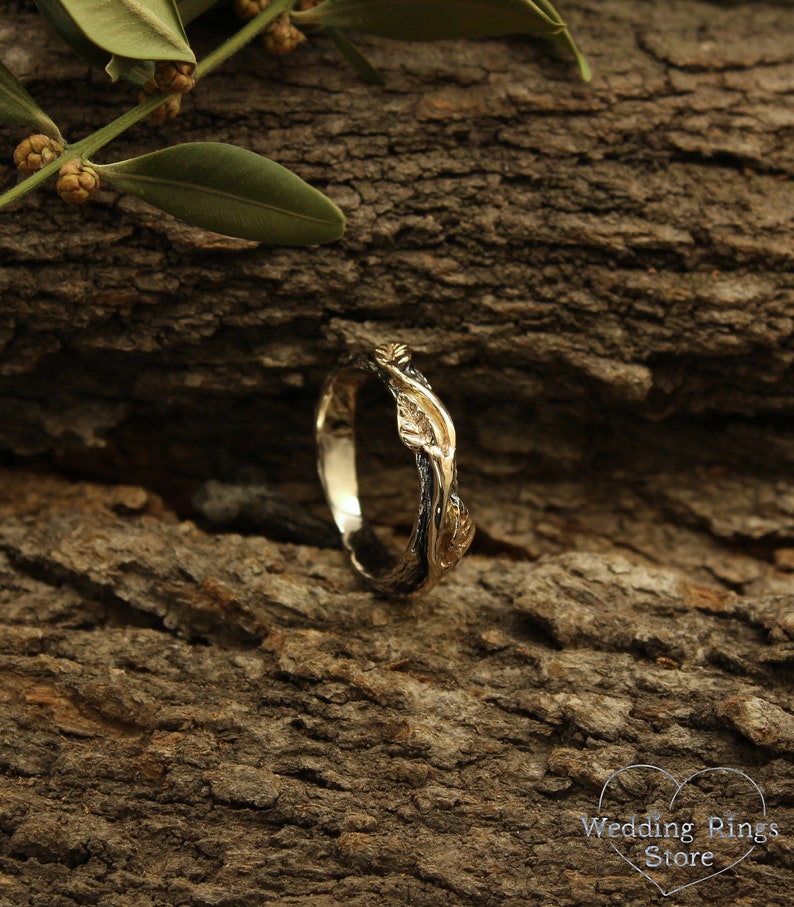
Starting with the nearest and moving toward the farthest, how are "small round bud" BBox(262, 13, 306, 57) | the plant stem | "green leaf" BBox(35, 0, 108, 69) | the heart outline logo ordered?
the heart outline logo
the plant stem
"green leaf" BBox(35, 0, 108, 69)
"small round bud" BBox(262, 13, 306, 57)

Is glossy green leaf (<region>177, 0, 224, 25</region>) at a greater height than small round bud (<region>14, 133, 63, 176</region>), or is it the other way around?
glossy green leaf (<region>177, 0, 224, 25</region>)

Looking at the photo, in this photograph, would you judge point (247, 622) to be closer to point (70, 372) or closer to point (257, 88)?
point (70, 372)

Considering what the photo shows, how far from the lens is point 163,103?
61.1 inches

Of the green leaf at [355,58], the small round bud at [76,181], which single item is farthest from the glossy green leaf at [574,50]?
the small round bud at [76,181]

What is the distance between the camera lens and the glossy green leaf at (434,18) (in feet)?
5.23

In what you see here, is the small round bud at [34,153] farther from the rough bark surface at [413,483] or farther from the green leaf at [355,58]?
the green leaf at [355,58]

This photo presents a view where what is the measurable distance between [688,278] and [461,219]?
458 mm

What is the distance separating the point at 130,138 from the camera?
5.49ft

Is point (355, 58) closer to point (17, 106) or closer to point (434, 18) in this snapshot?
point (434, 18)

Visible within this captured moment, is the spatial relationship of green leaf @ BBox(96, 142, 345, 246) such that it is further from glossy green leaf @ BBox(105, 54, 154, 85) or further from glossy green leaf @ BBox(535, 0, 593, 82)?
glossy green leaf @ BBox(535, 0, 593, 82)

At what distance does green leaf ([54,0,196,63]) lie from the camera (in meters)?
1.34

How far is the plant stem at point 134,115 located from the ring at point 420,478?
56cm

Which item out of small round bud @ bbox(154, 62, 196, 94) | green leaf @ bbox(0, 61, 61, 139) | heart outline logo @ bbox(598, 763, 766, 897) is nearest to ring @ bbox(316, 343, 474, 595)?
heart outline logo @ bbox(598, 763, 766, 897)

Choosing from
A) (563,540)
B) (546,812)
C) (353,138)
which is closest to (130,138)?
(353,138)
